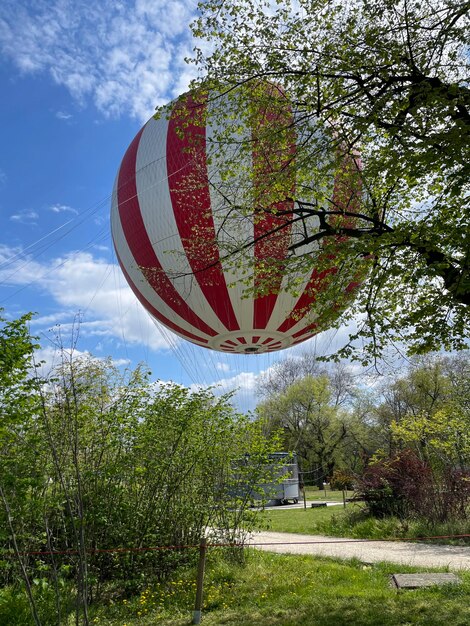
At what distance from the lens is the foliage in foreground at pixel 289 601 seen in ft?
18.9

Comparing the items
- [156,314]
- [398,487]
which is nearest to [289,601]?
[156,314]

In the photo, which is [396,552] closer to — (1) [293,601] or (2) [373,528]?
(2) [373,528]

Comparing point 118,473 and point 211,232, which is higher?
point 211,232

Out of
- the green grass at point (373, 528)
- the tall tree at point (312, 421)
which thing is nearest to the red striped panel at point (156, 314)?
the green grass at point (373, 528)

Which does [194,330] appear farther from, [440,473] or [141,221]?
[440,473]

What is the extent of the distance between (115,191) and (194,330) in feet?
13.1

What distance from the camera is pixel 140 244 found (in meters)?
10.6

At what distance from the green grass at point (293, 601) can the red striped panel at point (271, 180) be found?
472 centimetres

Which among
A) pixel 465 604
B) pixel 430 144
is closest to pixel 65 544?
pixel 465 604

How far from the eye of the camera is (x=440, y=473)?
14.2 m

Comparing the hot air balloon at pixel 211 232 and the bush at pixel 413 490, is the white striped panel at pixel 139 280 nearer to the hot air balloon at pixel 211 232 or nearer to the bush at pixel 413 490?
the hot air balloon at pixel 211 232

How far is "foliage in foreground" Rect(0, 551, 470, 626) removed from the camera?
575cm

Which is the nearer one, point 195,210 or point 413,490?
point 195,210

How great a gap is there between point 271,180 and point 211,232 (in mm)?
2369
